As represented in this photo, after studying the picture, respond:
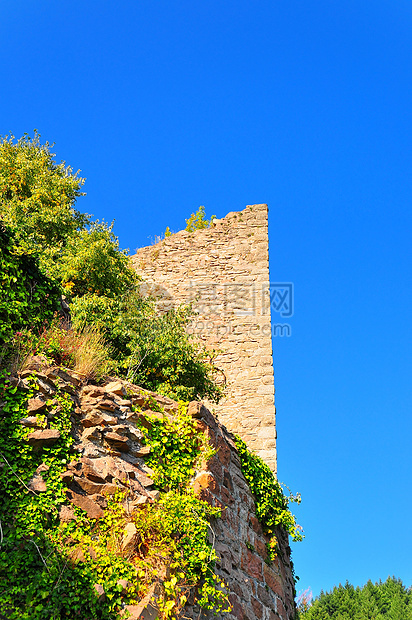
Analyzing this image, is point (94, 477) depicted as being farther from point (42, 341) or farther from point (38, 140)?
point (38, 140)

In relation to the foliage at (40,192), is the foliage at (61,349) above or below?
below

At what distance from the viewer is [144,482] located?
509 cm

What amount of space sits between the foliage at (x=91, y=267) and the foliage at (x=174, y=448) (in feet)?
14.5

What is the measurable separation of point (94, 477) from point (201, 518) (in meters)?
1.20

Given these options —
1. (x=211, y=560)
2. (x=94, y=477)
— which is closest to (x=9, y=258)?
(x=94, y=477)

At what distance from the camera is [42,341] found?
5508 mm

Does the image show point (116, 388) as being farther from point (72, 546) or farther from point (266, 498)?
point (266, 498)

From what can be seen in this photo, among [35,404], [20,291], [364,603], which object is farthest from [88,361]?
[364,603]

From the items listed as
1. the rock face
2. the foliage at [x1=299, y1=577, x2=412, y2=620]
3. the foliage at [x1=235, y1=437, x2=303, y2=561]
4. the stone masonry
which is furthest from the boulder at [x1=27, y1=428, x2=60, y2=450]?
the foliage at [x1=299, y1=577, x2=412, y2=620]

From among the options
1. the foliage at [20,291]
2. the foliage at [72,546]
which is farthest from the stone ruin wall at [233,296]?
the foliage at [20,291]

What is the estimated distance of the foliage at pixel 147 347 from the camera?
8391mm

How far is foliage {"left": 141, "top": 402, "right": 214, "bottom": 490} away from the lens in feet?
17.7

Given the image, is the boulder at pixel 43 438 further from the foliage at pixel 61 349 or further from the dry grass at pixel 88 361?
the dry grass at pixel 88 361
